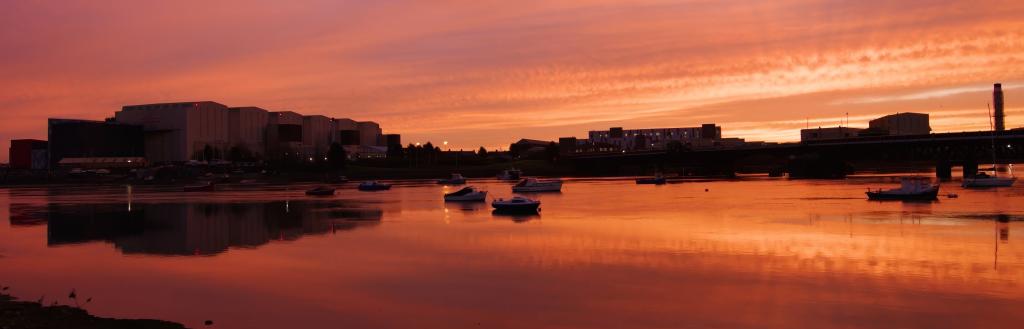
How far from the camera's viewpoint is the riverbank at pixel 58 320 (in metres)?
19.1

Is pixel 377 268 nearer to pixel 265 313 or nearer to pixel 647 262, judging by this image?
pixel 265 313

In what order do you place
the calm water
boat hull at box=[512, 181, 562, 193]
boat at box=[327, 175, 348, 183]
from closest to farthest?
the calm water
boat hull at box=[512, 181, 562, 193]
boat at box=[327, 175, 348, 183]

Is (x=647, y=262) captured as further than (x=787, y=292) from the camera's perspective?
Yes

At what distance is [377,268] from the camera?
101 ft

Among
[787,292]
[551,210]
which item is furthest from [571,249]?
[551,210]

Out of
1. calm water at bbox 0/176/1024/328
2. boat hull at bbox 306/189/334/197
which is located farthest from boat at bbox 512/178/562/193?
calm water at bbox 0/176/1024/328

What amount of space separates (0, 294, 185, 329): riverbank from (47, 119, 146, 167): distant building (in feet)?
611

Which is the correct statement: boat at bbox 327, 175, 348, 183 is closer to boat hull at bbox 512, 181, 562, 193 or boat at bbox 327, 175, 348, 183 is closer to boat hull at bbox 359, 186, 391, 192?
boat hull at bbox 359, 186, 391, 192

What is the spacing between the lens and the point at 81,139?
18600 centimetres

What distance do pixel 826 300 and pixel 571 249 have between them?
15047mm

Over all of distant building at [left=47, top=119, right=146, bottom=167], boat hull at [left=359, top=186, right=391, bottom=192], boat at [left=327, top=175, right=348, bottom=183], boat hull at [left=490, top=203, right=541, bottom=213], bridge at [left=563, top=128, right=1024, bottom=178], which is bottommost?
boat hull at [left=490, top=203, right=541, bottom=213]

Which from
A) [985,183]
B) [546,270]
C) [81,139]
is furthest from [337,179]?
[546,270]

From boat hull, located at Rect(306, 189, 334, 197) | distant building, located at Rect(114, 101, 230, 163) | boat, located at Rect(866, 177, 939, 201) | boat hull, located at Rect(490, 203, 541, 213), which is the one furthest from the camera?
distant building, located at Rect(114, 101, 230, 163)

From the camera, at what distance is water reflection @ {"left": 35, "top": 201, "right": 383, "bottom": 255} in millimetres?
42425
